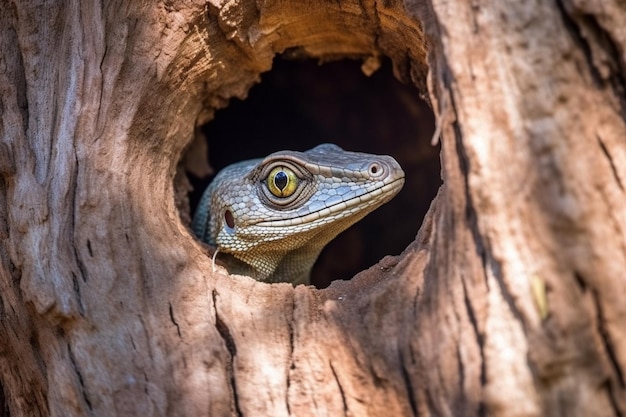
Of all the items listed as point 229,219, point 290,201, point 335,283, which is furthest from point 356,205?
point 229,219

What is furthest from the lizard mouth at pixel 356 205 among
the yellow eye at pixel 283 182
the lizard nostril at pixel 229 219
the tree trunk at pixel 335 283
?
the tree trunk at pixel 335 283

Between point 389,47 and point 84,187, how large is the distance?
7.47ft

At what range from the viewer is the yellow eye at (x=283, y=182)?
4242mm

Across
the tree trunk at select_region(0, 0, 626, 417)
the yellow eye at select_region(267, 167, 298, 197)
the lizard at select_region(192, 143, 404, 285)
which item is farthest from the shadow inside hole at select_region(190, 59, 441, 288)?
the yellow eye at select_region(267, 167, 298, 197)

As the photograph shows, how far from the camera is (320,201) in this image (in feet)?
13.8

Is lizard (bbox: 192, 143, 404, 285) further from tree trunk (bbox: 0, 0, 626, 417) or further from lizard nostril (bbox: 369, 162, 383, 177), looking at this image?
tree trunk (bbox: 0, 0, 626, 417)

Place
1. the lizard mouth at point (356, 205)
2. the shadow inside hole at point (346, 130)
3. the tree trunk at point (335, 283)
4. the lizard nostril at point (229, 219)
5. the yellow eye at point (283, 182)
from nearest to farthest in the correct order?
the tree trunk at point (335, 283)
the lizard mouth at point (356, 205)
the yellow eye at point (283, 182)
the lizard nostril at point (229, 219)
the shadow inside hole at point (346, 130)

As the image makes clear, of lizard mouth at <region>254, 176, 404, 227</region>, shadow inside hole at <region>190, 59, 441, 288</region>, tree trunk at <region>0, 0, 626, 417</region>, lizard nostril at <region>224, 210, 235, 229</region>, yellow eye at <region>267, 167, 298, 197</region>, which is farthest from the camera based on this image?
shadow inside hole at <region>190, 59, 441, 288</region>

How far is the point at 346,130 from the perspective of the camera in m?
6.43

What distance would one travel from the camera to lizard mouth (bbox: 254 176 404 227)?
4.11 meters

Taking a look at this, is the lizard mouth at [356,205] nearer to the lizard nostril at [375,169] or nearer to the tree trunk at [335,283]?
the lizard nostril at [375,169]

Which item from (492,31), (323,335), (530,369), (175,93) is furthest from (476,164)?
(175,93)

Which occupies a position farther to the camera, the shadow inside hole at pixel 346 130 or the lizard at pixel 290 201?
the shadow inside hole at pixel 346 130

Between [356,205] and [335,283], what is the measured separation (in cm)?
70
